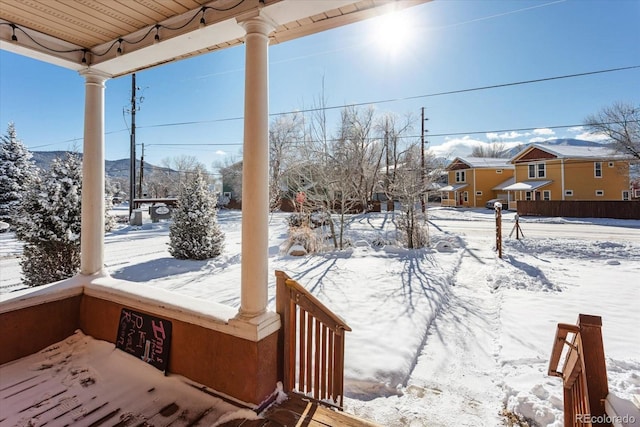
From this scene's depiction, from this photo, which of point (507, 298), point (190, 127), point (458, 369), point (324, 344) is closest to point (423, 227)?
point (507, 298)

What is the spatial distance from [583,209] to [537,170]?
16.9 feet

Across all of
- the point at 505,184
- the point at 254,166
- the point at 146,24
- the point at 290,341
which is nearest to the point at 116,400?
the point at 290,341

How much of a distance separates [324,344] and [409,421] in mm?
915

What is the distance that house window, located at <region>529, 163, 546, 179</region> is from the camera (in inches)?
853

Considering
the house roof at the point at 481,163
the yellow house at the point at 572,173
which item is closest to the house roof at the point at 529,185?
the yellow house at the point at 572,173

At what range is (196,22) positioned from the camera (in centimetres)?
212

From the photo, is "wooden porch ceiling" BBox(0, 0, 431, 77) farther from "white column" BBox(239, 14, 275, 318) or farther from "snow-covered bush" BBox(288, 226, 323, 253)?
"snow-covered bush" BBox(288, 226, 323, 253)

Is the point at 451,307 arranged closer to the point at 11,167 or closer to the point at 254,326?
the point at 254,326

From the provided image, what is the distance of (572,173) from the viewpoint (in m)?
20.5

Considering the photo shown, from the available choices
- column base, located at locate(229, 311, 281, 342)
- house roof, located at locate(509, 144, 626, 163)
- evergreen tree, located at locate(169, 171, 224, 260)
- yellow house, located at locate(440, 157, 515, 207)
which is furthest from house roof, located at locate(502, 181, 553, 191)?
column base, located at locate(229, 311, 281, 342)

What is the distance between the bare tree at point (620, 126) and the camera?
1723cm

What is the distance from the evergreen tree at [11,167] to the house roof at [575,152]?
31.8m

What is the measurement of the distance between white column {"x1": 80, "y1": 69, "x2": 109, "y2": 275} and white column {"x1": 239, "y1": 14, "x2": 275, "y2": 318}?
2.04 m

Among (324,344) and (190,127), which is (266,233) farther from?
(190,127)
